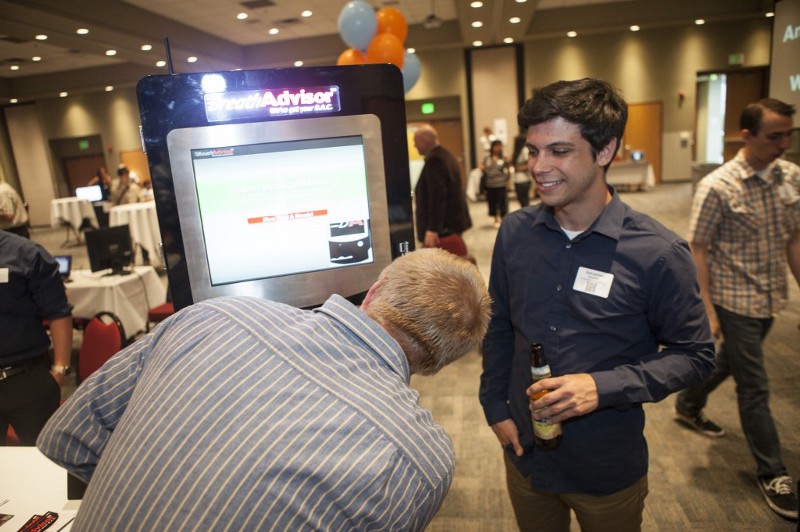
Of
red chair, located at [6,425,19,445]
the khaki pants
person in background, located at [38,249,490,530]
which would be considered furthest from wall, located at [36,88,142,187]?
person in background, located at [38,249,490,530]

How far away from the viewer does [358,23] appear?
16.5 ft

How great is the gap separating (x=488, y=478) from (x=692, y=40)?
43.5 feet

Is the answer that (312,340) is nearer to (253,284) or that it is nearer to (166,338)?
(166,338)

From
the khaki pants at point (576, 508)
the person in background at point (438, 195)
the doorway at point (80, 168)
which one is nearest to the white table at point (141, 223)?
the person in background at point (438, 195)

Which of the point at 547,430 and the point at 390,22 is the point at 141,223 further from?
the point at 547,430

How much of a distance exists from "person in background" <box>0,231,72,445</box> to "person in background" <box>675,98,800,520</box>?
9.95 feet

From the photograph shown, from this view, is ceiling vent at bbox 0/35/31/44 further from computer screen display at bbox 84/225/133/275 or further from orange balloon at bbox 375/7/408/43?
orange balloon at bbox 375/7/408/43

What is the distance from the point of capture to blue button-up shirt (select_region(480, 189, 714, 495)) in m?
1.29

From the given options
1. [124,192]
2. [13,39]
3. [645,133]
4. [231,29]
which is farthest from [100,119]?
[645,133]

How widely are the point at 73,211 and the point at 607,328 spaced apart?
12716mm

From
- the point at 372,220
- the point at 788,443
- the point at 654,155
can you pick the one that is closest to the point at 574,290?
the point at 372,220

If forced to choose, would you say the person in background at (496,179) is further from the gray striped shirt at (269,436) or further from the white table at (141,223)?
the gray striped shirt at (269,436)

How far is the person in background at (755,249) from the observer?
2279 mm

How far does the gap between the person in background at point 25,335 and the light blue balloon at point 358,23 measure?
374 cm
